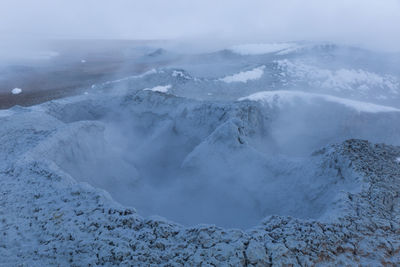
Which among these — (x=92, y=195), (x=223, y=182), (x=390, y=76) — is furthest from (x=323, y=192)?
(x=390, y=76)

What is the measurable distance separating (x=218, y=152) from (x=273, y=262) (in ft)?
8.54

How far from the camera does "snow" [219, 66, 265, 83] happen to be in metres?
15.8

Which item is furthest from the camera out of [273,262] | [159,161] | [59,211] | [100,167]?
[159,161]

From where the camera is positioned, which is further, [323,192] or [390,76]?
[390,76]

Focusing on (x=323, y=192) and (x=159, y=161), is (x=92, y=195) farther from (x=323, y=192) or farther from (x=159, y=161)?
(x=159, y=161)

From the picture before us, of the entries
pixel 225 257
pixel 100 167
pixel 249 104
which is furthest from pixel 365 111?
pixel 225 257

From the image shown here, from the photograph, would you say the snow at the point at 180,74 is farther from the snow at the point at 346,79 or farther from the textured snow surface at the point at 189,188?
the textured snow surface at the point at 189,188

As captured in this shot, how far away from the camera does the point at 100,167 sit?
4801 mm

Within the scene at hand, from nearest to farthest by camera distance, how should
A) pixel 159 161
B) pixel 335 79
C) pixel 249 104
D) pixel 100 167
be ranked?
1. pixel 100 167
2. pixel 159 161
3. pixel 249 104
4. pixel 335 79

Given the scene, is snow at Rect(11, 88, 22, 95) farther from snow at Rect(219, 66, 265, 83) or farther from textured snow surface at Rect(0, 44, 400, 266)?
textured snow surface at Rect(0, 44, 400, 266)

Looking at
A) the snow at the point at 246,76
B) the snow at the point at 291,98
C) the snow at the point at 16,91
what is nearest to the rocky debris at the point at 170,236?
the snow at the point at 291,98

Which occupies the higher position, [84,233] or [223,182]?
[84,233]

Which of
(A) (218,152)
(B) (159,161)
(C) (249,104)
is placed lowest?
(B) (159,161)

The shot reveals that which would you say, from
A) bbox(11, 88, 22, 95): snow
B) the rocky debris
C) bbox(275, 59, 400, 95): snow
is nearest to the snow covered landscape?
the rocky debris
